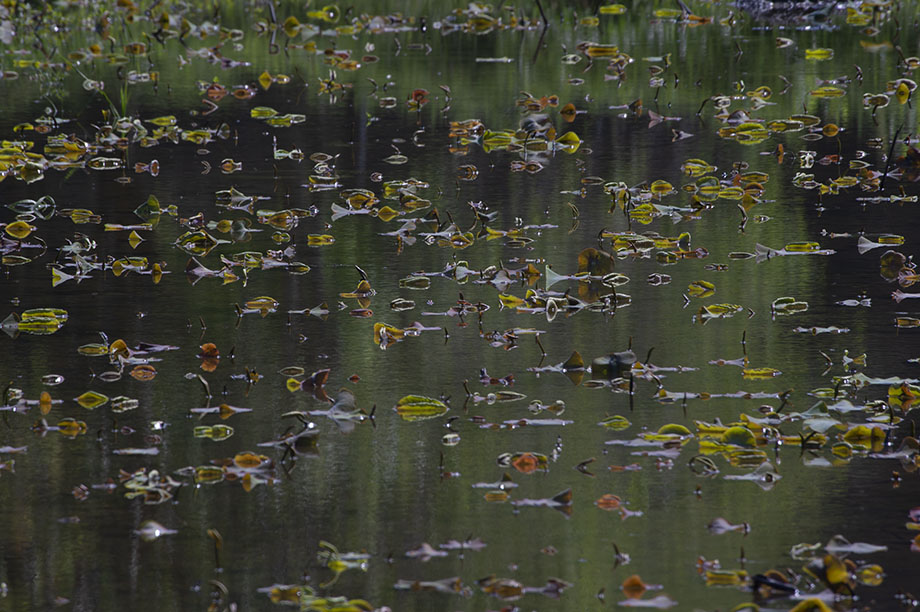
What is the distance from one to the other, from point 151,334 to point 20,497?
214 centimetres

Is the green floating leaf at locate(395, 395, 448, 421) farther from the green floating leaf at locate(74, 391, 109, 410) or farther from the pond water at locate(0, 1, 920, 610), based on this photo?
the green floating leaf at locate(74, 391, 109, 410)

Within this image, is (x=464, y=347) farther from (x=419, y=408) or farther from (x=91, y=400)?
(x=91, y=400)

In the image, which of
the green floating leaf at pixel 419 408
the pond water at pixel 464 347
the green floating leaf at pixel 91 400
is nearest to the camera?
the pond water at pixel 464 347

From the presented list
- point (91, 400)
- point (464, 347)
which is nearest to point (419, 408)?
point (464, 347)

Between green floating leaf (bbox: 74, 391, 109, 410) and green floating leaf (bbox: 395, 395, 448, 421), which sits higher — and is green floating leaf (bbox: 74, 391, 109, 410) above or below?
above

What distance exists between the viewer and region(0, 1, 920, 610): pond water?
4.79 m

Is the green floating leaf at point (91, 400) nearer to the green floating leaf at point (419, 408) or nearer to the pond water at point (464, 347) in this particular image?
the pond water at point (464, 347)

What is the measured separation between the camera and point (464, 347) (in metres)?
7.05

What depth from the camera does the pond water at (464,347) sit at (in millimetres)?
4785

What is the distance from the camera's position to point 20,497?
538cm

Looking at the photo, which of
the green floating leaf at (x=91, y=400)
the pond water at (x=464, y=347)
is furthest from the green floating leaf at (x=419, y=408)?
the green floating leaf at (x=91, y=400)

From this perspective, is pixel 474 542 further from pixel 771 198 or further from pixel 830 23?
pixel 830 23

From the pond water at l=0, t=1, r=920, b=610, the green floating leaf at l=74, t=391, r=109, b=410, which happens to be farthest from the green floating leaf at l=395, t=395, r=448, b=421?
the green floating leaf at l=74, t=391, r=109, b=410

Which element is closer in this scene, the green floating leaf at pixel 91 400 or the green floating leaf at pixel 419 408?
the green floating leaf at pixel 419 408
